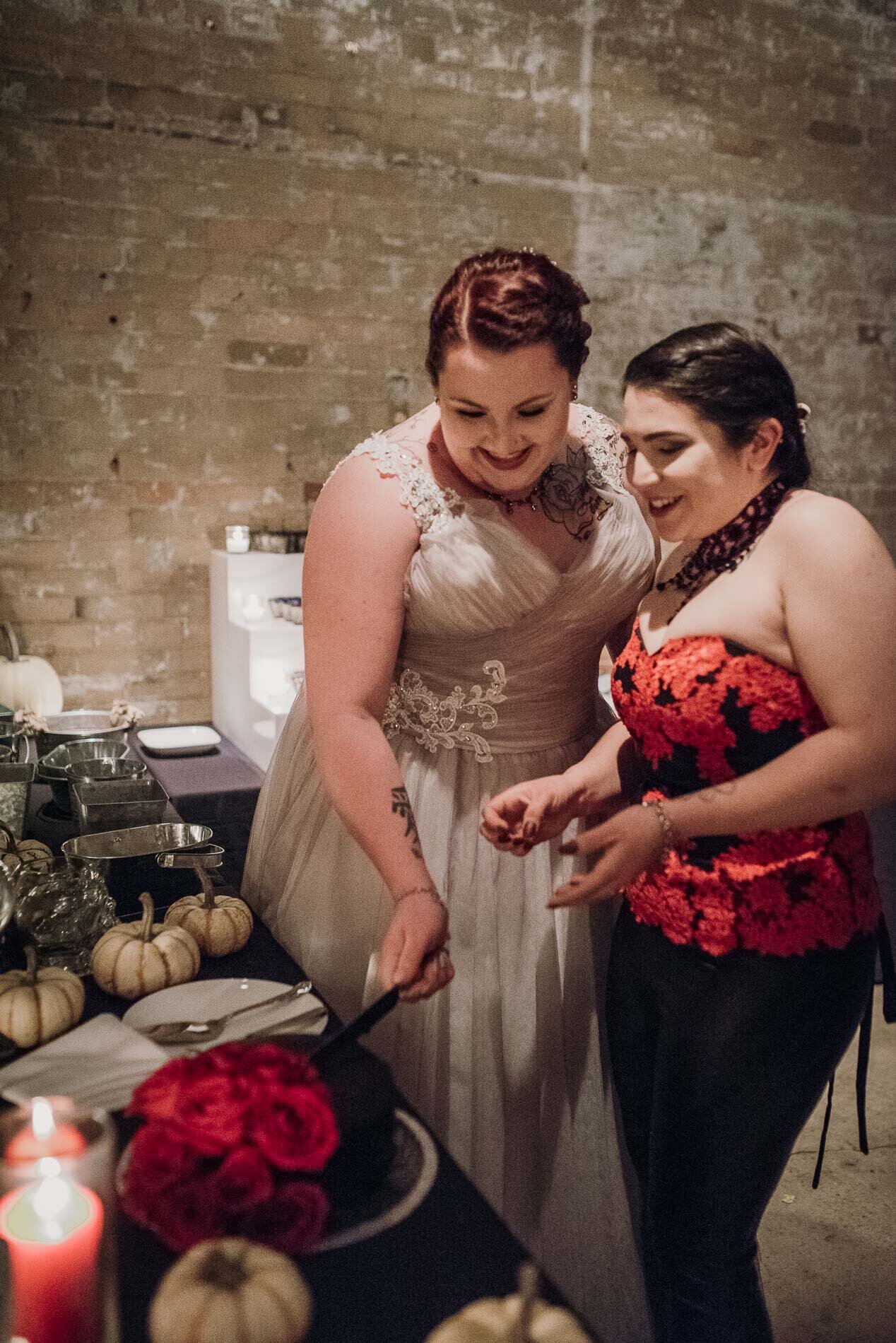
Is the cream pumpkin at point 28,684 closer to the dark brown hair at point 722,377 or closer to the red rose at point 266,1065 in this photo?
the dark brown hair at point 722,377

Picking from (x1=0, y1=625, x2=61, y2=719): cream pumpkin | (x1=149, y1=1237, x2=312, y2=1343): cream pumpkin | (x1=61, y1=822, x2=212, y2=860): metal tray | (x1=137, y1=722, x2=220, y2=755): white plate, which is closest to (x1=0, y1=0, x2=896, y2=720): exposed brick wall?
(x1=0, y1=625, x2=61, y2=719): cream pumpkin

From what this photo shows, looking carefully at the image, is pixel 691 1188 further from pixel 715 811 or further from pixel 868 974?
pixel 715 811

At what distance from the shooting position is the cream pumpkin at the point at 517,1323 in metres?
0.63

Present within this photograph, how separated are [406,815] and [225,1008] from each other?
1.14ft

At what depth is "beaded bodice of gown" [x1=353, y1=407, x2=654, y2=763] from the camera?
1.52 meters

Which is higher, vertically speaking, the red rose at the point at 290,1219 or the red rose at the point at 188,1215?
the red rose at the point at 188,1215

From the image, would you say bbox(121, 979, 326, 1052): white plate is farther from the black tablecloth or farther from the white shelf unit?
the white shelf unit

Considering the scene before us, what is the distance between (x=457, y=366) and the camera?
136 cm

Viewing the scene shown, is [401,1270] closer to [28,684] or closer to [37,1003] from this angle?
[37,1003]

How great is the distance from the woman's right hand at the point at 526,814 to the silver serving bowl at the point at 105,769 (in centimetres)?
86

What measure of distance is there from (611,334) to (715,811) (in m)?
4.04

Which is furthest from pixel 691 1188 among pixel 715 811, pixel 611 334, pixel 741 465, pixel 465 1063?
pixel 611 334

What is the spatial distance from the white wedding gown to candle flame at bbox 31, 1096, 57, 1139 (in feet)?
2.70

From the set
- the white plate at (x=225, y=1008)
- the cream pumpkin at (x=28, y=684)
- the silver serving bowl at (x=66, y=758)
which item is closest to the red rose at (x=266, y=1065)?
the white plate at (x=225, y=1008)
